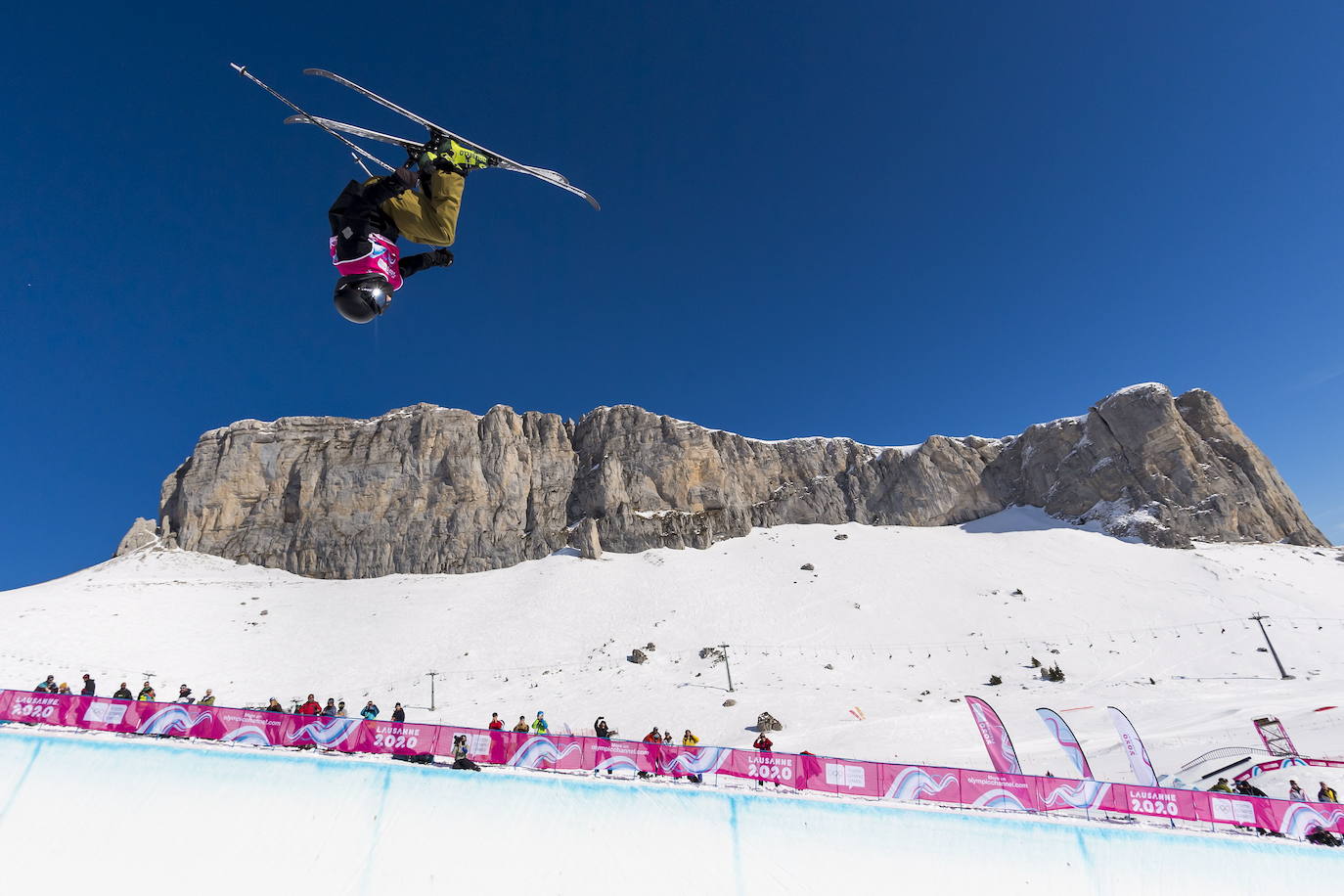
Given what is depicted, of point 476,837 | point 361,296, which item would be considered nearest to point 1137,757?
point 476,837

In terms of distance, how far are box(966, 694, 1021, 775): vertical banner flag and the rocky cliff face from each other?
157 ft

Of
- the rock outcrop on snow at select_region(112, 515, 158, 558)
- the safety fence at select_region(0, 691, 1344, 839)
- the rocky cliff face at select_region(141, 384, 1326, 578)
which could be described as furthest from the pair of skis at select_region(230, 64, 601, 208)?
the rock outcrop on snow at select_region(112, 515, 158, 558)

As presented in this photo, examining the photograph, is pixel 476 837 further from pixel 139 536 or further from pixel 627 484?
pixel 139 536

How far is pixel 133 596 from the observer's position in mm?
47062

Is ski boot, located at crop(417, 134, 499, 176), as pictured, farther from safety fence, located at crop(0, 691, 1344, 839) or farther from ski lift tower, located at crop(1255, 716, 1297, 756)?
ski lift tower, located at crop(1255, 716, 1297, 756)

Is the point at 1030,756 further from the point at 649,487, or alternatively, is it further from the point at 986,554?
the point at 649,487

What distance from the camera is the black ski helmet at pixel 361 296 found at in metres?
4.21

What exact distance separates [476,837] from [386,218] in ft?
20.9

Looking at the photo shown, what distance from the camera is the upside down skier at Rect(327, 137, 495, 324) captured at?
4270 mm

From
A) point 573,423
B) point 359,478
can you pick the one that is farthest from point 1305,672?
point 359,478

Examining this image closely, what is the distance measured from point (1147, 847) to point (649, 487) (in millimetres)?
63938

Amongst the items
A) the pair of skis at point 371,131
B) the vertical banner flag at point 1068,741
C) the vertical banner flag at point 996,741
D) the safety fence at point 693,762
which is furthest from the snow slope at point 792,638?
the pair of skis at point 371,131

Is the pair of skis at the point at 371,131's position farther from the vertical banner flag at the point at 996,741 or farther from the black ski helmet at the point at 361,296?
the vertical banner flag at the point at 996,741

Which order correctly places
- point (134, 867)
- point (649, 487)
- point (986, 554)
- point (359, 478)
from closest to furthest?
point (134, 867) < point (986, 554) < point (359, 478) < point (649, 487)
